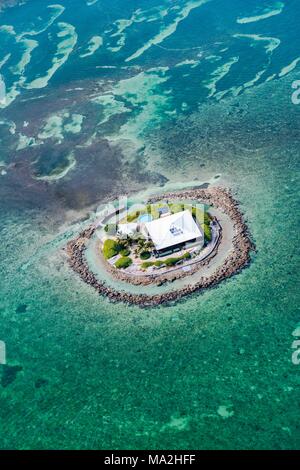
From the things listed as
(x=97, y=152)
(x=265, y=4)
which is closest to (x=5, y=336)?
(x=97, y=152)

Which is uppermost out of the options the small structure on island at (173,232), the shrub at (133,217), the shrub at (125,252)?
the shrub at (133,217)

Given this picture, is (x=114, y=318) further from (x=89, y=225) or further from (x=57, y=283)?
(x=89, y=225)

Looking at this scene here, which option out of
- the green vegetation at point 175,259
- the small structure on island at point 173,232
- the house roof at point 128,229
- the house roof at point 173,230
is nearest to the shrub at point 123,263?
the small structure on island at point 173,232

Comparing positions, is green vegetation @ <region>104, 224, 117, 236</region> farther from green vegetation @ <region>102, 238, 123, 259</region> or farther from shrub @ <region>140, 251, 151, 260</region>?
shrub @ <region>140, 251, 151, 260</region>

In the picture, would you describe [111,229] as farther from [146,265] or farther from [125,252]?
[146,265]

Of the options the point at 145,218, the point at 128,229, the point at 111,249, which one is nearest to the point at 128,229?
the point at 128,229

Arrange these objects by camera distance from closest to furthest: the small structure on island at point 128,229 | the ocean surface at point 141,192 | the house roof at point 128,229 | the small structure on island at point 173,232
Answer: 1. the ocean surface at point 141,192
2. the small structure on island at point 173,232
3. the small structure on island at point 128,229
4. the house roof at point 128,229

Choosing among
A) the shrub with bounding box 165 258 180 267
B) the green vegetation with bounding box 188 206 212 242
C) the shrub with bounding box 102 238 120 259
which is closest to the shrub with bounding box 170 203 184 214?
the green vegetation with bounding box 188 206 212 242

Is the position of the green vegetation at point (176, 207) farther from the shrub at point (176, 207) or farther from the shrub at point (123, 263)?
the shrub at point (123, 263)
